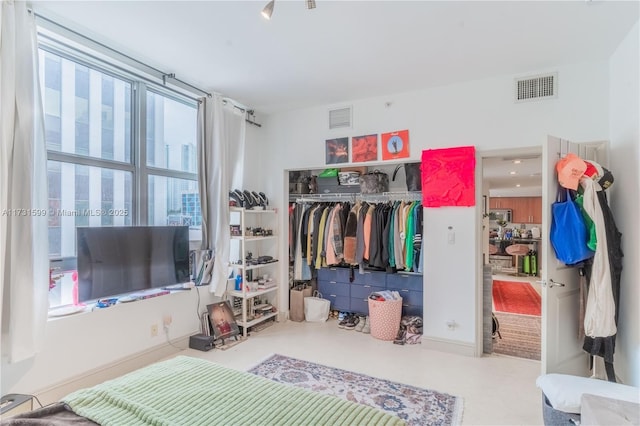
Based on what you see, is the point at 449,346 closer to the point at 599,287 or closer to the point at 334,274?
the point at 599,287

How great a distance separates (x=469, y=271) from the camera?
3244mm

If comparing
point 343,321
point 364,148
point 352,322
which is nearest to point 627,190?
point 364,148

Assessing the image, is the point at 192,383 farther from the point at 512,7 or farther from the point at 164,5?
the point at 512,7

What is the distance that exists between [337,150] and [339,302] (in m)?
2.08

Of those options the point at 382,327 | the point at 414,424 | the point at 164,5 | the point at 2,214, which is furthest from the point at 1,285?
the point at 382,327

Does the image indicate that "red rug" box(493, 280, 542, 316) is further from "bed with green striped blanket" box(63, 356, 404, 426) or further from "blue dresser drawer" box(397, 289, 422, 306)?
"bed with green striped blanket" box(63, 356, 404, 426)

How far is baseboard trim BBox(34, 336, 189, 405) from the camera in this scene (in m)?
2.30

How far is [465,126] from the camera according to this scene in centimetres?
327

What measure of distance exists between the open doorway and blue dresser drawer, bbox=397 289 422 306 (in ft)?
2.70

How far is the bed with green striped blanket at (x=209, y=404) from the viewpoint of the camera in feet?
4.07

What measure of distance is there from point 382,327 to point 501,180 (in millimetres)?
5615

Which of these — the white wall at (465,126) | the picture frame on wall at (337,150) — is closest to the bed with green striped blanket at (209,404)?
the white wall at (465,126)

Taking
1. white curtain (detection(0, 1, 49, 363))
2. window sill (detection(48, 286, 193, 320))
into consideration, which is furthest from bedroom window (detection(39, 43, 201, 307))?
white curtain (detection(0, 1, 49, 363))

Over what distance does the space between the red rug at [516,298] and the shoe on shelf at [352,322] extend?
2.23 metres
